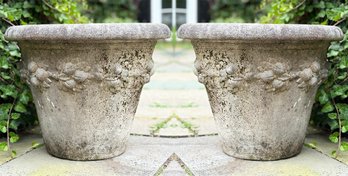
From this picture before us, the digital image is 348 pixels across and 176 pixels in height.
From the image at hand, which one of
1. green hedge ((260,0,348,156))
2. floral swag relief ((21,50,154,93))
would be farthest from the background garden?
floral swag relief ((21,50,154,93))

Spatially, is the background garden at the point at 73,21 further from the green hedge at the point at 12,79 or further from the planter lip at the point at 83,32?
the planter lip at the point at 83,32

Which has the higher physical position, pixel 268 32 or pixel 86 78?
pixel 268 32

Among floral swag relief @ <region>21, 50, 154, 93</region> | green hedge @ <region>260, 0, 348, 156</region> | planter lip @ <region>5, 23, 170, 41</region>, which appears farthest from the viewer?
green hedge @ <region>260, 0, 348, 156</region>

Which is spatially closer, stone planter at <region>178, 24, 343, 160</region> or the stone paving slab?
stone planter at <region>178, 24, 343, 160</region>

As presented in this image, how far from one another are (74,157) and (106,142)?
0.65 ft

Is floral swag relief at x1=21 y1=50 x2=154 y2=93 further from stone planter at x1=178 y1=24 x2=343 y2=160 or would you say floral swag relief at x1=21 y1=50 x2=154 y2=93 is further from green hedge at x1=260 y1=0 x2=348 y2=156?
green hedge at x1=260 y1=0 x2=348 y2=156

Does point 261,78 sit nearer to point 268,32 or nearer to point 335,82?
point 268,32

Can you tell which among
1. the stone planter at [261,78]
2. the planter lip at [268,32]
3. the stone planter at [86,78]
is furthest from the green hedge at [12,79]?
the planter lip at [268,32]

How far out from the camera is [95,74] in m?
2.18

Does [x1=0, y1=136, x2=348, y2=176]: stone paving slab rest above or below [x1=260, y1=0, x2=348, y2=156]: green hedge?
below

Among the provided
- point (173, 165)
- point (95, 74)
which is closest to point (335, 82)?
point (173, 165)

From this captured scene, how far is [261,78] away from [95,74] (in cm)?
86

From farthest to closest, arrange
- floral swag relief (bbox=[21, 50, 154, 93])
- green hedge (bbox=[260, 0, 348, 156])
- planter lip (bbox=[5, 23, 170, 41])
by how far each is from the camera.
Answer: green hedge (bbox=[260, 0, 348, 156]) → floral swag relief (bbox=[21, 50, 154, 93]) → planter lip (bbox=[5, 23, 170, 41])

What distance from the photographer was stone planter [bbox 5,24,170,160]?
2.08m
